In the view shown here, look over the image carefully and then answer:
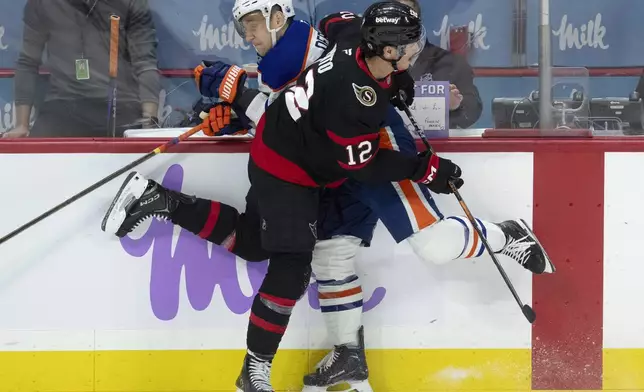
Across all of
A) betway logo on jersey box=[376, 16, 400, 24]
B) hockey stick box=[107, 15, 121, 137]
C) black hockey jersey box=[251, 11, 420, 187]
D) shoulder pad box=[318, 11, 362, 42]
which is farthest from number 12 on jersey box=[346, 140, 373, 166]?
hockey stick box=[107, 15, 121, 137]

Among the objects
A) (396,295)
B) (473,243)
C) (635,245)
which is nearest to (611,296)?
(635,245)

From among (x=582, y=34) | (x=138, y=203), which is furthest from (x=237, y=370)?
(x=582, y=34)

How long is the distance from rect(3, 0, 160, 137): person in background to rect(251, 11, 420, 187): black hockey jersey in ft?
2.05

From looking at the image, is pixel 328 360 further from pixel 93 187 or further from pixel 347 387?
pixel 93 187

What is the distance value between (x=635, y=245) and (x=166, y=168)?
4.56ft

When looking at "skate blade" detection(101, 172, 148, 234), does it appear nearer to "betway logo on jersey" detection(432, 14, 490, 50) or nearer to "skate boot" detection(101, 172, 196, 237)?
"skate boot" detection(101, 172, 196, 237)

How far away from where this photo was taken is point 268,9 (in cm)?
214

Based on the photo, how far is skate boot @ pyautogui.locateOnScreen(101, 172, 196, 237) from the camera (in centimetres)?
225

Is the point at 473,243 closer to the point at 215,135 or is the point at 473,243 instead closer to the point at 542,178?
the point at 542,178

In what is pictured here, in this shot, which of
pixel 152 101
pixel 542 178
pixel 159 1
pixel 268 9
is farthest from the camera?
pixel 159 1

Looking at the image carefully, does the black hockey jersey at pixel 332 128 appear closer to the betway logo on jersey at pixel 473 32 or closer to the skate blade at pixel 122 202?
the skate blade at pixel 122 202

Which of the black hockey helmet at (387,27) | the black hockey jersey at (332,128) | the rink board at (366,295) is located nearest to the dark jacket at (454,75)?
the rink board at (366,295)

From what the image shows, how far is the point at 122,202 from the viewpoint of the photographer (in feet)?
7.43

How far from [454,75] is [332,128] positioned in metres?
0.78
